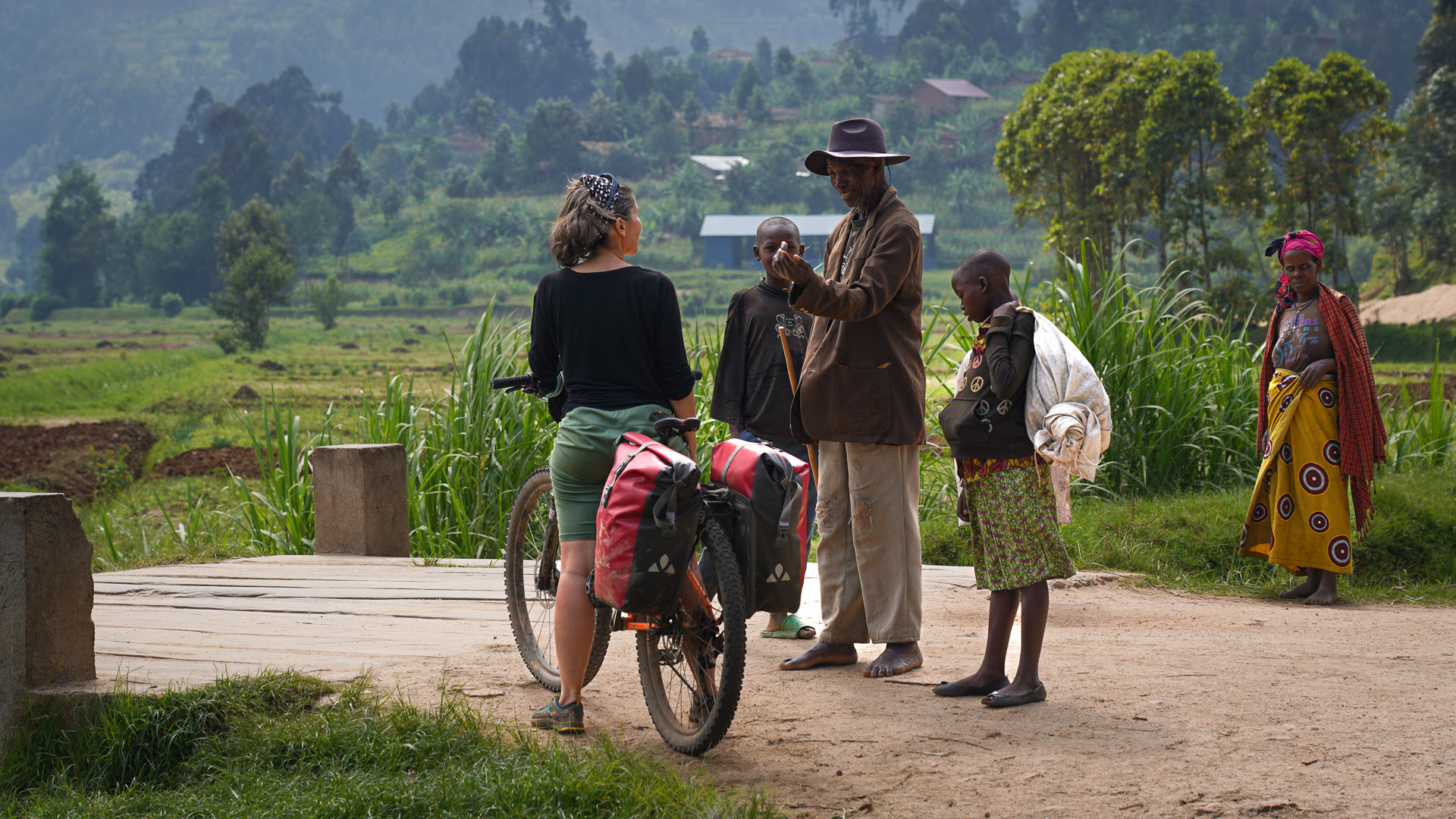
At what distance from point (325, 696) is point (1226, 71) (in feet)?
323

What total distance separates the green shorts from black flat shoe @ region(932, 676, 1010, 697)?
1012 mm

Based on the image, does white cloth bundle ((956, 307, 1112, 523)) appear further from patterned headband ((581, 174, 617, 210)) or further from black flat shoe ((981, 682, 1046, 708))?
patterned headband ((581, 174, 617, 210))

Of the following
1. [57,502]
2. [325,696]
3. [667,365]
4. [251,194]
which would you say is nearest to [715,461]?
[667,365]

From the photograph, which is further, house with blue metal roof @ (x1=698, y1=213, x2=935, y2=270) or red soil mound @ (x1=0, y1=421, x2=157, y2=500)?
house with blue metal roof @ (x1=698, y1=213, x2=935, y2=270)

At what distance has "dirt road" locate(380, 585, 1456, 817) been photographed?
106 inches

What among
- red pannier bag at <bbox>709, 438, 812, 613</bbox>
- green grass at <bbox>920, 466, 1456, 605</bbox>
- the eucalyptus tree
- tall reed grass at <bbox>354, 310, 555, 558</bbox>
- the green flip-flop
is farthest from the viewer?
the eucalyptus tree

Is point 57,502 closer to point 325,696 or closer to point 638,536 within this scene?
point 325,696

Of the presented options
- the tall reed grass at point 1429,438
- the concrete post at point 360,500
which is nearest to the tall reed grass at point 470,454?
the concrete post at point 360,500

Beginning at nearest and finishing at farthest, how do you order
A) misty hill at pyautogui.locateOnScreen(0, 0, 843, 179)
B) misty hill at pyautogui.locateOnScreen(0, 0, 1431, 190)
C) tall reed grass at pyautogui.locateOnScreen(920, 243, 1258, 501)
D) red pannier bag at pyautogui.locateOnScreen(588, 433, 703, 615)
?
red pannier bag at pyautogui.locateOnScreen(588, 433, 703, 615), tall reed grass at pyautogui.locateOnScreen(920, 243, 1258, 501), misty hill at pyautogui.locateOnScreen(0, 0, 1431, 190), misty hill at pyautogui.locateOnScreen(0, 0, 843, 179)

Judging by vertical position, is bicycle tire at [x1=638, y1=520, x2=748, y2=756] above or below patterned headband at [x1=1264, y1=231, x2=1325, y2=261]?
below

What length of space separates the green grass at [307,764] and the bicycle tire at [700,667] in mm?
138

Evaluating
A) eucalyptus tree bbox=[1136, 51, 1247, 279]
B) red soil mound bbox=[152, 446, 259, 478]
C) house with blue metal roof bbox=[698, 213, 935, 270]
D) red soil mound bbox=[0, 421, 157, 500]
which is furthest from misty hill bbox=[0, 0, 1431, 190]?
red soil mound bbox=[152, 446, 259, 478]

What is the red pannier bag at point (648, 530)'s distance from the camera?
288 cm

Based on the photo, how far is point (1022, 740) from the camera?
308cm
